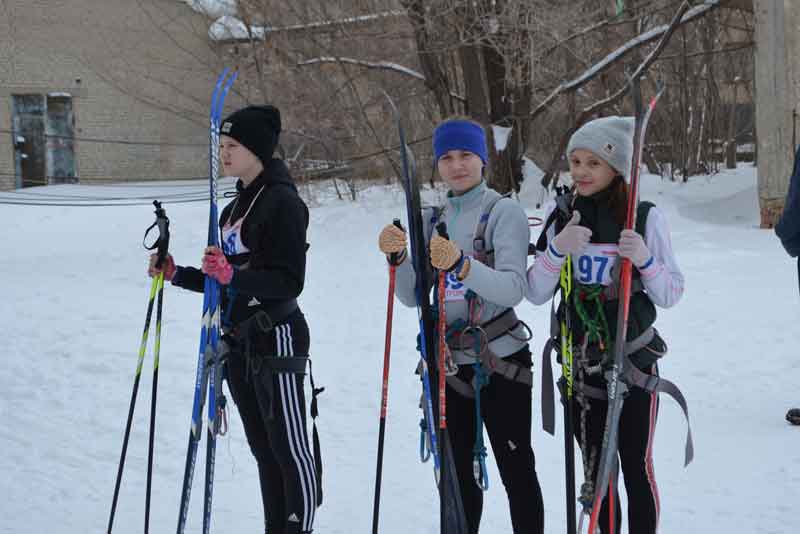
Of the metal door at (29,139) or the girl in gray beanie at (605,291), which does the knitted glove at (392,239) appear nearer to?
the girl in gray beanie at (605,291)

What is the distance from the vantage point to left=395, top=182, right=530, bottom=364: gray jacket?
8.36 feet

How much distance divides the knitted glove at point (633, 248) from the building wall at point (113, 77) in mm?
15955

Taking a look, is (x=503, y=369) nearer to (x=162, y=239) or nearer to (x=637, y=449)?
(x=637, y=449)

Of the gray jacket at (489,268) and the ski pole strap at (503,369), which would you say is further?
the ski pole strap at (503,369)

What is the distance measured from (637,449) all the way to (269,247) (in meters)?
1.28

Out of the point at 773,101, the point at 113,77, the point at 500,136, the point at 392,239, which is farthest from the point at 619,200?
the point at 113,77

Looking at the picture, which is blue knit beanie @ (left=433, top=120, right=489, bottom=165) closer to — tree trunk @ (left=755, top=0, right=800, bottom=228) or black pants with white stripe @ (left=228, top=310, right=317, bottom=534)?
black pants with white stripe @ (left=228, top=310, right=317, bottom=534)

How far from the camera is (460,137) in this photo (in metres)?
2.74

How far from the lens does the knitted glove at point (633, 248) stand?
235 centimetres

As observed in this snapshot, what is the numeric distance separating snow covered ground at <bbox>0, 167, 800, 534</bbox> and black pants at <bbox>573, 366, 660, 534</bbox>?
1.05m

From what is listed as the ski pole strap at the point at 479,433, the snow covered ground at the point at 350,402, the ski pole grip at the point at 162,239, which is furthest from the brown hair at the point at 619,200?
the snow covered ground at the point at 350,402

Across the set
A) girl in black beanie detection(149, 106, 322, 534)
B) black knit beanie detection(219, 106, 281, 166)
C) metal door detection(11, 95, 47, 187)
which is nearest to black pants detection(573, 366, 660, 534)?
girl in black beanie detection(149, 106, 322, 534)

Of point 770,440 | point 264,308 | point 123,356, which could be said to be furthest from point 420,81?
point 264,308

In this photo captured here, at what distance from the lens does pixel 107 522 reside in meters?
3.76
